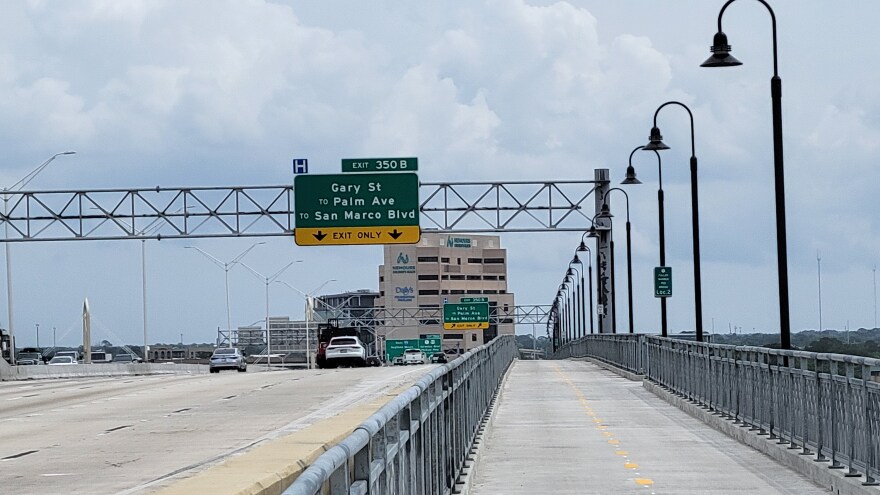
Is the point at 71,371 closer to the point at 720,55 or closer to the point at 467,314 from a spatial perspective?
the point at 720,55

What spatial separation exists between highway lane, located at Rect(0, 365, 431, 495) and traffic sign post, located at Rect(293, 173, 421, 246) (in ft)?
31.1

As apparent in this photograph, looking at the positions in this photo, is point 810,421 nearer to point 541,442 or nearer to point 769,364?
point 769,364

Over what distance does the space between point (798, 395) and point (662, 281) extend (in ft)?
102

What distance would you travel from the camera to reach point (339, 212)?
56.2 m

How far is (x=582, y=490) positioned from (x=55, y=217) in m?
45.6

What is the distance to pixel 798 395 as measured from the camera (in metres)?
18.2

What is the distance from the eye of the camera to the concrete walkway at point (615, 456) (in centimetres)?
1734

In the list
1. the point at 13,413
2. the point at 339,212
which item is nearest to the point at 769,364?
the point at 13,413

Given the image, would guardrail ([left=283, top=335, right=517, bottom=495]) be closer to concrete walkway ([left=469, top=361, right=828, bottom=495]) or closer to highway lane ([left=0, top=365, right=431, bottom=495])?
concrete walkway ([left=469, top=361, right=828, bottom=495])

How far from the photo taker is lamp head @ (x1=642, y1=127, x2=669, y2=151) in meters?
40.0

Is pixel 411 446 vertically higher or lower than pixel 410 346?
higher

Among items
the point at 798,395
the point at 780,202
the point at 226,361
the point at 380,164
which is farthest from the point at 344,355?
the point at 798,395

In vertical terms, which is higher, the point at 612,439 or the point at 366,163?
the point at 366,163

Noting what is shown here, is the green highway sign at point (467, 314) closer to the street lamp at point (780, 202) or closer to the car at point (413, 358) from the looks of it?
the car at point (413, 358)
